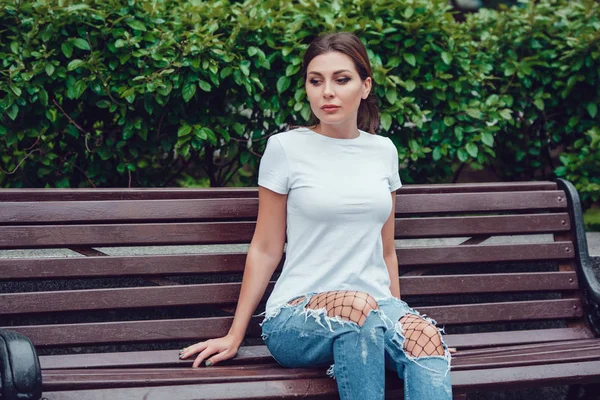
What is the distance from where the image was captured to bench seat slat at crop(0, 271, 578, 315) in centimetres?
289

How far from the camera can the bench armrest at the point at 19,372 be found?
2182 millimetres

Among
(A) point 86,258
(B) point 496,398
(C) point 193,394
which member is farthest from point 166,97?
(B) point 496,398

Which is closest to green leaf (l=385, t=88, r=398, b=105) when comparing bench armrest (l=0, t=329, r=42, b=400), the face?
the face

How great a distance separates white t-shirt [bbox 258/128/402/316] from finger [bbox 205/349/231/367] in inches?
8.9

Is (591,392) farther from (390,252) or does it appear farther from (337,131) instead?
(337,131)

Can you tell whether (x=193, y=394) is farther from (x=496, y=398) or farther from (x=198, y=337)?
(x=496, y=398)

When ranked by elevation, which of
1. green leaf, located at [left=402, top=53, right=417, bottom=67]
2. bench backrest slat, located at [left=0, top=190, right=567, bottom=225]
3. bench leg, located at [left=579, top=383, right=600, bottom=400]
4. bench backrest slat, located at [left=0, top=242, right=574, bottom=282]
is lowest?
bench leg, located at [left=579, top=383, right=600, bottom=400]

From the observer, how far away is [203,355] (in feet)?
9.20

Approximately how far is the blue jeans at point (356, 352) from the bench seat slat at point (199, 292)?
400mm

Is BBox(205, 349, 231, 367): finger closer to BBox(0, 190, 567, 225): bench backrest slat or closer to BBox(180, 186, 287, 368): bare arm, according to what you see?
BBox(180, 186, 287, 368): bare arm

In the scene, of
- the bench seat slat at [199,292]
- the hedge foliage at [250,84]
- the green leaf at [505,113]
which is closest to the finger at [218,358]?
the bench seat slat at [199,292]

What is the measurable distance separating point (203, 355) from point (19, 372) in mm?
772

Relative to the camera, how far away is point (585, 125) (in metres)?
4.23

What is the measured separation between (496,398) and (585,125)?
1605mm
